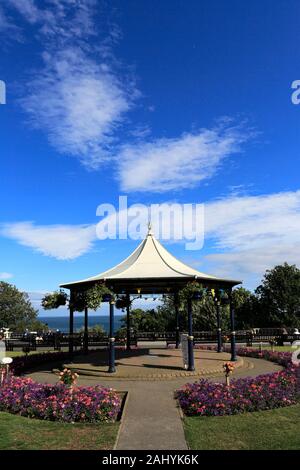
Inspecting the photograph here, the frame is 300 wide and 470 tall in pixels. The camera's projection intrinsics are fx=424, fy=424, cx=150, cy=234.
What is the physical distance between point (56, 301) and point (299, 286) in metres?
40.9

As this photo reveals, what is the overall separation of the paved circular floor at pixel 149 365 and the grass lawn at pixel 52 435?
5.35m

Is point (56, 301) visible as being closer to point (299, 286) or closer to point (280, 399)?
point (280, 399)

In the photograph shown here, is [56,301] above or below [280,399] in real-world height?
above

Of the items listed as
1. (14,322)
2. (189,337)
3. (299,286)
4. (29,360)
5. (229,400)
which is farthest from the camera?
(14,322)

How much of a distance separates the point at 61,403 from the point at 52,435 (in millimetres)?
1476

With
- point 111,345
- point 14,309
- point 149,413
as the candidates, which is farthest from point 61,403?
point 14,309

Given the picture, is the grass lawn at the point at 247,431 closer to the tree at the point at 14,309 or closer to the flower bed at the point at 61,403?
the flower bed at the point at 61,403

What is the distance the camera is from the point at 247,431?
9070mm

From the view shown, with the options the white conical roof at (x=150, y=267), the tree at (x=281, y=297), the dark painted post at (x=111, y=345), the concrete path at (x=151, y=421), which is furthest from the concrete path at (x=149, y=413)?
the tree at (x=281, y=297)

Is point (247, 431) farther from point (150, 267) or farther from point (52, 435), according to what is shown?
point (150, 267)

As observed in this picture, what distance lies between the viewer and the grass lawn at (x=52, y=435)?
8275 millimetres

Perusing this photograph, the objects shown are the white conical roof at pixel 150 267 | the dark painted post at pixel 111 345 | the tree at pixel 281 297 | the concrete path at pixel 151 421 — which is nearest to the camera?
the concrete path at pixel 151 421
